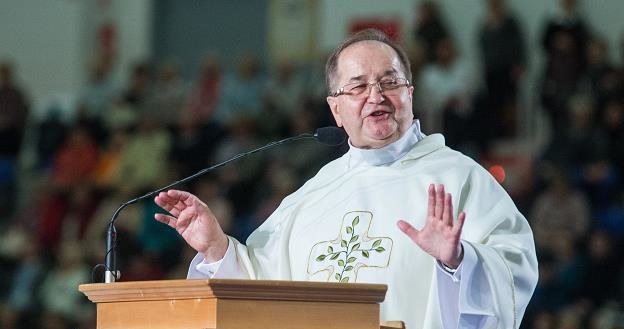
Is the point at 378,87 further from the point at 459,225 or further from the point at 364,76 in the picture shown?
the point at 459,225

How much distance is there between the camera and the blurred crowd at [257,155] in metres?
10.1

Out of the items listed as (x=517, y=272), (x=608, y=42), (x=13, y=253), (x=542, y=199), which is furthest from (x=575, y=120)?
(x=517, y=272)

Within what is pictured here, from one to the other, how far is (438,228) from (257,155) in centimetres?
858

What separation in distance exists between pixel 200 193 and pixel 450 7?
3.31 metres

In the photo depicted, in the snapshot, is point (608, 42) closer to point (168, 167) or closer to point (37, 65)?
point (168, 167)

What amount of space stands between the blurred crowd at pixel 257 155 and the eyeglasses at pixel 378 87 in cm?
445

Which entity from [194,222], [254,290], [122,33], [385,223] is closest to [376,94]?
[385,223]

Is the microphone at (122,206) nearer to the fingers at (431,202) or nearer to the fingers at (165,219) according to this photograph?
the fingers at (165,219)

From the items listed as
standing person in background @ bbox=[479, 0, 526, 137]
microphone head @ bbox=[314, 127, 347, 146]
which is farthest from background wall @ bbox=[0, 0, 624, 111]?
microphone head @ bbox=[314, 127, 347, 146]

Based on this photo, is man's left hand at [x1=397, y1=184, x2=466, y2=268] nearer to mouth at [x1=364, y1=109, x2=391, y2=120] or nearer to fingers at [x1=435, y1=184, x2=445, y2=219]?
fingers at [x1=435, y1=184, x2=445, y2=219]

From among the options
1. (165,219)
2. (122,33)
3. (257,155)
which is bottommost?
(257,155)

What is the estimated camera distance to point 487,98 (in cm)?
1202

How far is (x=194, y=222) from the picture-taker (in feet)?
15.0

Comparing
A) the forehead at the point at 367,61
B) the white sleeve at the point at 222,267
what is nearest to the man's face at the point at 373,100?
the forehead at the point at 367,61
